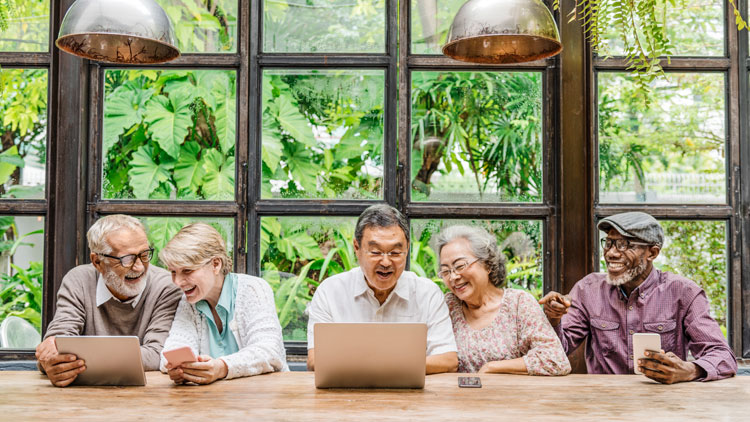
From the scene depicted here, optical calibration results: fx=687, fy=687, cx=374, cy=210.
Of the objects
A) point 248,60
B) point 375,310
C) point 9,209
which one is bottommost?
point 375,310

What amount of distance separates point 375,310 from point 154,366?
0.99 m

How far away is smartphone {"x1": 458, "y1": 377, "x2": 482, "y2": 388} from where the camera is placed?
2.47 metres

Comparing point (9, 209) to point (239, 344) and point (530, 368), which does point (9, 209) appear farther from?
point (530, 368)

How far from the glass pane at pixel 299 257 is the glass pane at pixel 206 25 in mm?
1023

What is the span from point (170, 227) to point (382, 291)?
1.42 m

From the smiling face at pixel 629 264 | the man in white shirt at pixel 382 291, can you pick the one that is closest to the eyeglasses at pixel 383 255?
the man in white shirt at pixel 382 291

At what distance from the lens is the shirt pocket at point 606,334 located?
3.26 metres

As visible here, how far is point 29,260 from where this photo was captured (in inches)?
152

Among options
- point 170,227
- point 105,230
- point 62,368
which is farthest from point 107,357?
point 170,227

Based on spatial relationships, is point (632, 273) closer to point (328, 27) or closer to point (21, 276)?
point (328, 27)

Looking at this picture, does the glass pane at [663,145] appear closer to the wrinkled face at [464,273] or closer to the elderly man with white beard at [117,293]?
the wrinkled face at [464,273]

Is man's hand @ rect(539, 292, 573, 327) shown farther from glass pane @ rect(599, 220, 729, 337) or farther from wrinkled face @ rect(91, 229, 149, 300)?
wrinkled face @ rect(91, 229, 149, 300)

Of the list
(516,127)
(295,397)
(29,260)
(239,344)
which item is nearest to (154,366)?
(239,344)

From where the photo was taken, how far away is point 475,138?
3.90 m
